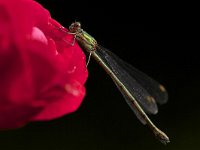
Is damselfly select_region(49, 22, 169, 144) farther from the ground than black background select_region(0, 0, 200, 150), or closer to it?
farther from the ground

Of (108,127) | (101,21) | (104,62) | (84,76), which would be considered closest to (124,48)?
(101,21)

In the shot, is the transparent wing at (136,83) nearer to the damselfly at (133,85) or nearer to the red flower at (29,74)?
the damselfly at (133,85)

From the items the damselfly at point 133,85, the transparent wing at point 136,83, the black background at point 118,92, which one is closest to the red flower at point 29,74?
the damselfly at point 133,85

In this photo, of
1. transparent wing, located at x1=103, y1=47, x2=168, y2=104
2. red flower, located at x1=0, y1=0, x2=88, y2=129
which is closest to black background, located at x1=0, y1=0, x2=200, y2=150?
transparent wing, located at x1=103, y1=47, x2=168, y2=104

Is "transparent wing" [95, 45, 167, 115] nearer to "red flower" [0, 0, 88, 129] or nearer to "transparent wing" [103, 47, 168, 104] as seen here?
"transparent wing" [103, 47, 168, 104]

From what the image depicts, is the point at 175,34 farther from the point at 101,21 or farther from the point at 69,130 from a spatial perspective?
the point at 69,130

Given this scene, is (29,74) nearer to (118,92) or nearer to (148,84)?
(148,84)

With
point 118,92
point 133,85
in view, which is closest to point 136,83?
point 133,85
